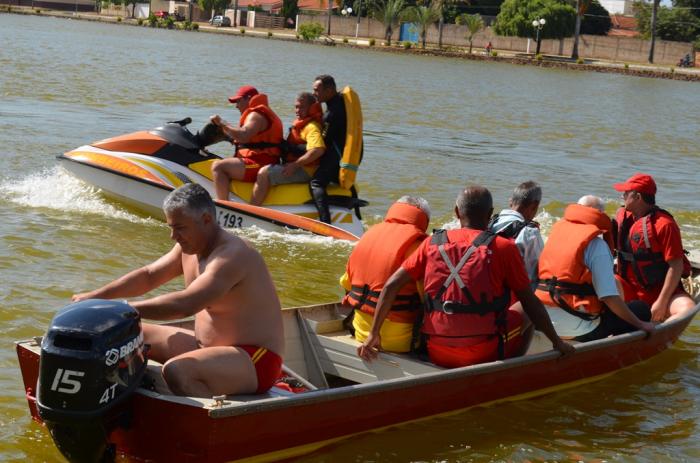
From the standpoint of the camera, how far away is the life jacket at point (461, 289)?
6.57 m

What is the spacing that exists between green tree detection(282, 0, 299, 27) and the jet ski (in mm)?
91779

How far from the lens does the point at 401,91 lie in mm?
39188

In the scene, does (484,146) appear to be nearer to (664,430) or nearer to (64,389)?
(664,430)

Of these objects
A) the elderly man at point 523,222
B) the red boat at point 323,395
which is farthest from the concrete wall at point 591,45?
the elderly man at point 523,222

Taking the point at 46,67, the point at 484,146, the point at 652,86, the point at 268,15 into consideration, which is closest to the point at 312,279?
the point at 484,146

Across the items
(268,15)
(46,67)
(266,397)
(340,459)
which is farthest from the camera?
(268,15)

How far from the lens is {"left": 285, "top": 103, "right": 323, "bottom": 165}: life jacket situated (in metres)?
11.8

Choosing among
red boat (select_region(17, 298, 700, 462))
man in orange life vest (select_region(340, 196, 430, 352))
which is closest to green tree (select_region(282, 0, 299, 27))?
red boat (select_region(17, 298, 700, 462))

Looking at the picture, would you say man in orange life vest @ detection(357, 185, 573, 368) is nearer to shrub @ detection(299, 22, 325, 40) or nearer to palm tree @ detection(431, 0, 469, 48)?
shrub @ detection(299, 22, 325, 40)

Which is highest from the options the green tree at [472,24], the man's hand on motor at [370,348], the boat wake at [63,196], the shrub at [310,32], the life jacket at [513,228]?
the green tree at [472,24]

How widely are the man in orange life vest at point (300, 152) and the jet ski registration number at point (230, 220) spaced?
30cm

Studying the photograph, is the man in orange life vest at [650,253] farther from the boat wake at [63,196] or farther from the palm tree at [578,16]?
the palm tree at [578,16]

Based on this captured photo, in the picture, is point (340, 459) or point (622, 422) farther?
point (622, 422)

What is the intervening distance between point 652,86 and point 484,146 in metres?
37.2
